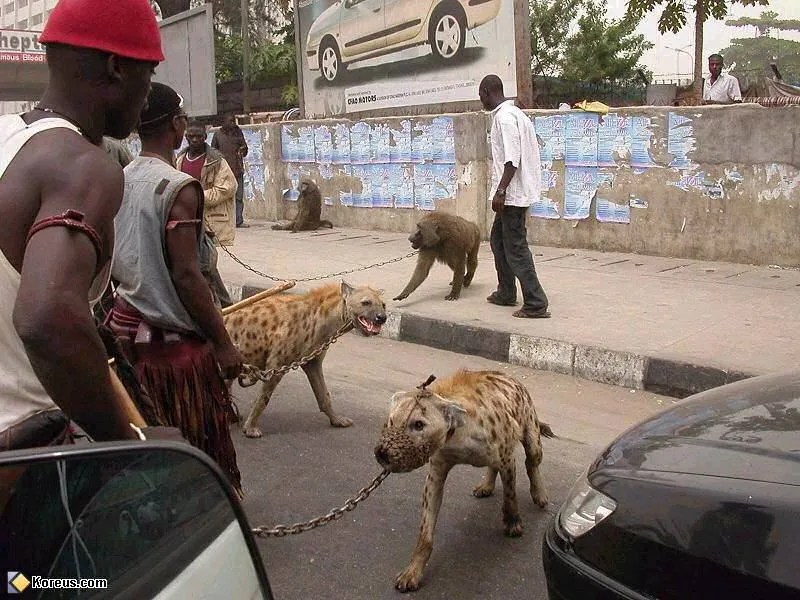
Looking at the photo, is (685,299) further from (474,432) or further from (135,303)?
(135,303)

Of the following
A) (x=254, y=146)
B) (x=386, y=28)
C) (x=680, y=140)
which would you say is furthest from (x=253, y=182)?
(x=680, y=140)

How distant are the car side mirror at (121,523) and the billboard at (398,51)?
9.95 m

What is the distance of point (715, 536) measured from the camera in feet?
6.53

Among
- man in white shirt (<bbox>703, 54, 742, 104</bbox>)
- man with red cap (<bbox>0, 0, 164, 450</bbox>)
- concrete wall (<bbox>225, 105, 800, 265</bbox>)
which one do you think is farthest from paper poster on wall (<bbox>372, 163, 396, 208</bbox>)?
man with red cap (<bbox>0, 0, 164, 450</bbox>)

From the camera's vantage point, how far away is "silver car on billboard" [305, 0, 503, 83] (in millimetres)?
11352

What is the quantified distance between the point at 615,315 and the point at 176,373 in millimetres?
4721

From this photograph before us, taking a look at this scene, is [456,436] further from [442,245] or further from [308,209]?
[308,209]

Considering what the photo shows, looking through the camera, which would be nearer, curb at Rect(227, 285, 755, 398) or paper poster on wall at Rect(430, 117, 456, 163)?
Result: curb at Rect(227, 285, 755, 398)

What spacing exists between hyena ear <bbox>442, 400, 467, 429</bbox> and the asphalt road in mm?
625

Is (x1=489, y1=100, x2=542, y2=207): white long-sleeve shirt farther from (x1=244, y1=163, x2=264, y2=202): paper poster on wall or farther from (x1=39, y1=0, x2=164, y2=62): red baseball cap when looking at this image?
(x1=244, y1=163, x2=264, y2=202): paper poster on wall

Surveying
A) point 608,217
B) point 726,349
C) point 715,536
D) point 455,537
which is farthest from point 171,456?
point 608,217

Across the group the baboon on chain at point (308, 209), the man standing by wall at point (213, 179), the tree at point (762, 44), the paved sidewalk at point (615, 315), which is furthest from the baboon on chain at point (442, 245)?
the tree at point (762, 44)

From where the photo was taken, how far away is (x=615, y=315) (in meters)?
7.02

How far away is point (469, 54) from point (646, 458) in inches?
380
